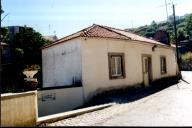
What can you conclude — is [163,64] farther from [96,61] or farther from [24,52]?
[24,52]

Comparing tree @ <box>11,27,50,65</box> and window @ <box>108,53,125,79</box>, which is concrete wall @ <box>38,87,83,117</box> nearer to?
window @ <box>108,53,125,79</box>

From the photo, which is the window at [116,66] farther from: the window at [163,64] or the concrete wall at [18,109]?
the concrete wall at [18,109]

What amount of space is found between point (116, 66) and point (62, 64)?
3457 millimetres

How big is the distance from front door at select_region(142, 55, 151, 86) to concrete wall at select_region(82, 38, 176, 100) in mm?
621

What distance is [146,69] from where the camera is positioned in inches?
907

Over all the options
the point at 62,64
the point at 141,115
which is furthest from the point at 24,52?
the point at 141,115

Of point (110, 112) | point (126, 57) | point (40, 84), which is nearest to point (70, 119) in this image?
point (110, 112)

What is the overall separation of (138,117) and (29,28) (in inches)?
1203

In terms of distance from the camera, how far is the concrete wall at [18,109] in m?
8.45

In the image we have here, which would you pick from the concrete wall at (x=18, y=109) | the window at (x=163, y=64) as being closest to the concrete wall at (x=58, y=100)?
the concrete wall at (x=18, y=109)

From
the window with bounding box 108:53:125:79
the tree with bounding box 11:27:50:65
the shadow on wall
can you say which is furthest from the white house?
the tree with bounding box 11:27:50:65

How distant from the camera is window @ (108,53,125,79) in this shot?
1841 centimetres

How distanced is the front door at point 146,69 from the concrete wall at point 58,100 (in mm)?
7727

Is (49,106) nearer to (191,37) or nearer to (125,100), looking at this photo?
(125,100)
